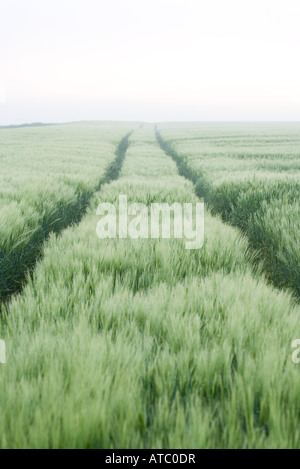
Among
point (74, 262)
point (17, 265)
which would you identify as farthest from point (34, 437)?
point (17, 265)

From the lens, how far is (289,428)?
75 cm

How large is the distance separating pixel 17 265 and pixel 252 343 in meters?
1.76

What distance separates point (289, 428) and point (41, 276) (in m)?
1.26

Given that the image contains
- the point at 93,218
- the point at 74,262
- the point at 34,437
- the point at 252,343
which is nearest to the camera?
the point at 34,437

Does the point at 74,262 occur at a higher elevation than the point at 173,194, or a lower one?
lower

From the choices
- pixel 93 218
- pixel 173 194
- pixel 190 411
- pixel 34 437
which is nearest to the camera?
pixel 34 437

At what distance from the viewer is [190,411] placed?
809mm

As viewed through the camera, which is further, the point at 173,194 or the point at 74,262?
the point at 173,194

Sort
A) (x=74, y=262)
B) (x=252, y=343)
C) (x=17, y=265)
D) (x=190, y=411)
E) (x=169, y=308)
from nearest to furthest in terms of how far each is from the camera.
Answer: (x=190, y=411) → (x=252, y=343) → (x=169, y=308) → (x=74, y=262) → (x=17, y=265)
